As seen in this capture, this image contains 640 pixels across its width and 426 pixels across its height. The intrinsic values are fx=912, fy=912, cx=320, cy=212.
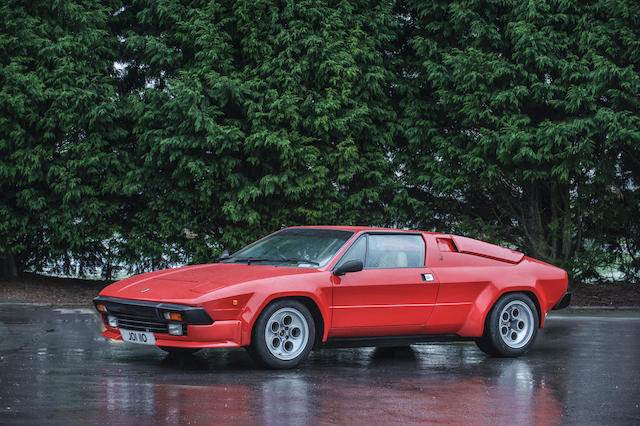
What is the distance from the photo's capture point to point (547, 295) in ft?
35.7

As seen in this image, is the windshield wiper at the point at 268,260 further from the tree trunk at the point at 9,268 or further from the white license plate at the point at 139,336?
the tree trunk at the point at 9,268

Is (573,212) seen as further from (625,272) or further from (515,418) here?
(515,418)

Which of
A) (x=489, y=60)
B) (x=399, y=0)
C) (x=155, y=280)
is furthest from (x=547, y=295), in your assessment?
(x=399, y=0)

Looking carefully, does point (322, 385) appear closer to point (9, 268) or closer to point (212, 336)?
point (212, 336)

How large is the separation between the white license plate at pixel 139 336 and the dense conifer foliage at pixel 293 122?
8.20 m

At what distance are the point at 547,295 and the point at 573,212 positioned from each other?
872cm

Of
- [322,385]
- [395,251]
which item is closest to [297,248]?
[395,251]

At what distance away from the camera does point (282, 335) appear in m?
9.05

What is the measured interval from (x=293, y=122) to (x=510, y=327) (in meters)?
7.98

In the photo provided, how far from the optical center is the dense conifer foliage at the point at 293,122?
17359 millimetres

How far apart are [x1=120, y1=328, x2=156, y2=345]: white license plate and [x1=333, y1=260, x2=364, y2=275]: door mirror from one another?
6.42 ft

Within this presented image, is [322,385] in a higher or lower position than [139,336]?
lower

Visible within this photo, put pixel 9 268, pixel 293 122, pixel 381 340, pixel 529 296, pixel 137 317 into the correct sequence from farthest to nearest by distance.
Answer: pixel 9 268 < pixel 293 122 < pixel 529 296 < pixel 381 340 < pixel 137 317

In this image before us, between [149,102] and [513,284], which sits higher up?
[149,102]
